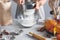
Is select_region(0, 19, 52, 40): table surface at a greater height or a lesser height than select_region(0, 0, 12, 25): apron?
lesser

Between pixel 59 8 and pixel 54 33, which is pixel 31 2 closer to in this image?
pixel 59 8

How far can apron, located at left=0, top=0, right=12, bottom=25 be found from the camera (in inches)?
34.4

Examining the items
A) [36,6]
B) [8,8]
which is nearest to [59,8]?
[36,6]

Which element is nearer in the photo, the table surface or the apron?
the table surface

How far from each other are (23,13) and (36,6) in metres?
0.09

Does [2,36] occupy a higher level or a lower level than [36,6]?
lower

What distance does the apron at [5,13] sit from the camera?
2.87ft

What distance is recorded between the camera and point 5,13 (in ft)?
2.92

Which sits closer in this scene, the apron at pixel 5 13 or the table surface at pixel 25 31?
the table surface at pixel 25 31

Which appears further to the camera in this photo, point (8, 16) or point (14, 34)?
point (8, 16)

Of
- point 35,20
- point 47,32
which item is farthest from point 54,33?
point 35,20

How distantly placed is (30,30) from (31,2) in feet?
0.58

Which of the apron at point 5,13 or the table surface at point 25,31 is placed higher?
the apron at point 5,13

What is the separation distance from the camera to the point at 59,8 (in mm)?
924
